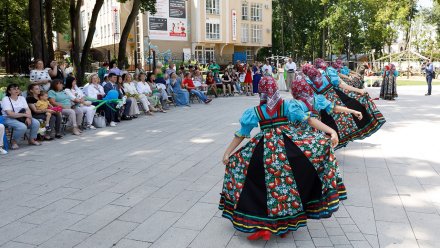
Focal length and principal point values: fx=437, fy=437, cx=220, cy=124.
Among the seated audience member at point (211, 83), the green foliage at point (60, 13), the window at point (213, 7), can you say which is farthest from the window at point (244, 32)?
the seated audience member at point (211, 83)

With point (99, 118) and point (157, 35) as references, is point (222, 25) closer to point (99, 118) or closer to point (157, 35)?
point (157, 35)

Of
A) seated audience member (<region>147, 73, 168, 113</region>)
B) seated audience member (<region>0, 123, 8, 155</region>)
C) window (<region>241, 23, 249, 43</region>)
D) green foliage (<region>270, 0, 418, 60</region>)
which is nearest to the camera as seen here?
seated audience member (<region>0, 123, 8, 155</region>)

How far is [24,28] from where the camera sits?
116ft

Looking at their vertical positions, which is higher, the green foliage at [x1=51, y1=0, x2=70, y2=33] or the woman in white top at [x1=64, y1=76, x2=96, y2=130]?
the green foliage at [x1=51, y1=0, x2=70, y2=33]

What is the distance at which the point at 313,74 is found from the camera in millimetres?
6820

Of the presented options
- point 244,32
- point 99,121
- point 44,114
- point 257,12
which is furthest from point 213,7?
point 44,114

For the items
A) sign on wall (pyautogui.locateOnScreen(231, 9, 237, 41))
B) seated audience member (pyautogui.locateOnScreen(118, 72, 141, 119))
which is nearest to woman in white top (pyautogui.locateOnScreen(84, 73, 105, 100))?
seated audience member (pyautogui.locateOnScreen(118, 72, 141, 119))

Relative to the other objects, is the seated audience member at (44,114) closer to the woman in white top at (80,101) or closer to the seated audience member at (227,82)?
the woman in white top at (80,101)

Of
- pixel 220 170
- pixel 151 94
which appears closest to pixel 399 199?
pixel 220 170

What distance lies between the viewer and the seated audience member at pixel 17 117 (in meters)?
8.68

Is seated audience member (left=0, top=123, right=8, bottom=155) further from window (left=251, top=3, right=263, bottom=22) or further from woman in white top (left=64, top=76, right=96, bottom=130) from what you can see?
window (left=251, top=3, right=263, bottom=22)

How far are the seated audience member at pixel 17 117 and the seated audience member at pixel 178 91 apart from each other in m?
7.78

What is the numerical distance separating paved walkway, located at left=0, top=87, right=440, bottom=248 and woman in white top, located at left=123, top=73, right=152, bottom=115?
352 cm

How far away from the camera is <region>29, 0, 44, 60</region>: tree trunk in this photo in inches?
573
